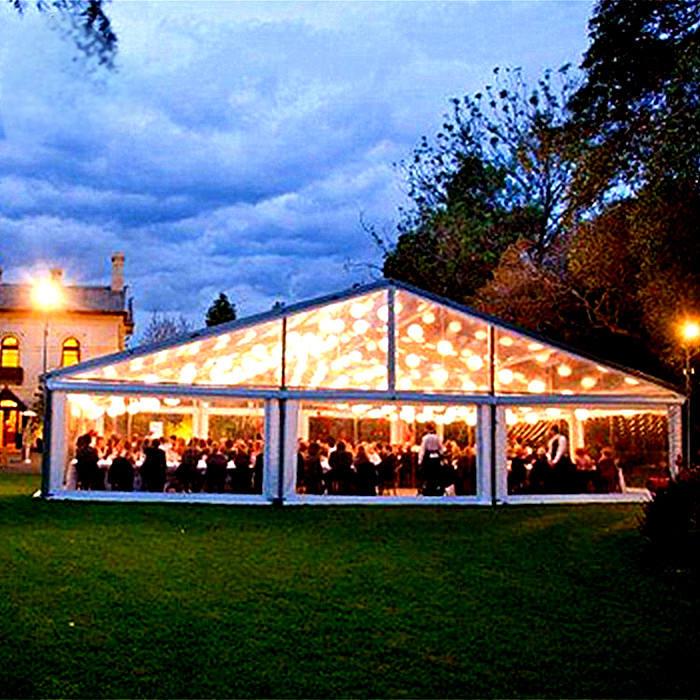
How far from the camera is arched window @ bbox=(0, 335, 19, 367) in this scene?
46.8 meters

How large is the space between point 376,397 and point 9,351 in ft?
107

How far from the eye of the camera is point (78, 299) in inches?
1889

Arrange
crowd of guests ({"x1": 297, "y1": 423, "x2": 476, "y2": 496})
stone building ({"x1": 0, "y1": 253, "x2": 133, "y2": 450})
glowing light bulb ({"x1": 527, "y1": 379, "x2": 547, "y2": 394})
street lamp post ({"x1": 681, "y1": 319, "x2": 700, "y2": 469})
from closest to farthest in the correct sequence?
street lamp post ({"x1": 681, "y1": 319, "x2": 700, "y2": 469})
crowd of guests ({"x1": 297, "y1": 423, "x2": 476, "y2": 496})
glowing light bulb ({"x1": 527, "y1": 379, "x2": 547, "y2": 394})
stone building ({"x1": 0, "y1": 253, "x2": 133, "y2": 450})

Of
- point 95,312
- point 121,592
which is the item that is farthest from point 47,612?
point 95,312

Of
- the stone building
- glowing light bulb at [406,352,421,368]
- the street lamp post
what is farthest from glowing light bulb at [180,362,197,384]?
the stone building

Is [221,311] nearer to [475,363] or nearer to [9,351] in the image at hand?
[9,351]

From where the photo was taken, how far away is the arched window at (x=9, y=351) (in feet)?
154

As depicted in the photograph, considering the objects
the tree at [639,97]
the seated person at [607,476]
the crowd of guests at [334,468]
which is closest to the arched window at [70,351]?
the crowd of guests at [334,468]

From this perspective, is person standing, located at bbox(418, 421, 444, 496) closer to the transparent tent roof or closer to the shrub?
the transparent tent roof

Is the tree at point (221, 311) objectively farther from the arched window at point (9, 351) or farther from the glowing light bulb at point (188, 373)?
the glowing light bulb at point (188, 373)

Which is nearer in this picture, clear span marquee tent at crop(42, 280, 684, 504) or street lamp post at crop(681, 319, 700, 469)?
street lamp post at crop(681, 319, 700, 469)

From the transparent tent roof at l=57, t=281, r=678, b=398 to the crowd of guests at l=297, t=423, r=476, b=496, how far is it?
1.16 m

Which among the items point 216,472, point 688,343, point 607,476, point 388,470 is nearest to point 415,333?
point 388,470

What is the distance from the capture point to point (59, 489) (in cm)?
1770
